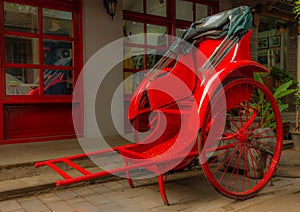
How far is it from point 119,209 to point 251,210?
1086mm

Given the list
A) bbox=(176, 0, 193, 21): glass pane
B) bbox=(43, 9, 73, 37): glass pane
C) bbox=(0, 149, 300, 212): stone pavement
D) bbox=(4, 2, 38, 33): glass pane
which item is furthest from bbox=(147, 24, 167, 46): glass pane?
bbox=(0, 149, 300, 212): stone pavement

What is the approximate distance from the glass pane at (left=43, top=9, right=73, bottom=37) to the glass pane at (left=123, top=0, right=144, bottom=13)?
1012 mm

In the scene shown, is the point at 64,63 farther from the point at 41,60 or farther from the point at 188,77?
the point at 188,77

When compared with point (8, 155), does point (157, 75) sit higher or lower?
higher

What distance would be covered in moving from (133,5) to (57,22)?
141cm

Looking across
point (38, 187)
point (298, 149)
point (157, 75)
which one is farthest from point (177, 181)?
point (298, 149)

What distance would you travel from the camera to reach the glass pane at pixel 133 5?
17.0 ft

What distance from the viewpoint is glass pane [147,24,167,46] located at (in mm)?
5457

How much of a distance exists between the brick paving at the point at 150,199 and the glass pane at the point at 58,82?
6.60ft

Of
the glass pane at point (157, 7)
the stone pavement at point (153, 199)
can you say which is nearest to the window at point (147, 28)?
the glass pane at point (157, 7)

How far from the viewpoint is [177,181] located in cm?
329

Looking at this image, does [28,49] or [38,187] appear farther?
[28,49]

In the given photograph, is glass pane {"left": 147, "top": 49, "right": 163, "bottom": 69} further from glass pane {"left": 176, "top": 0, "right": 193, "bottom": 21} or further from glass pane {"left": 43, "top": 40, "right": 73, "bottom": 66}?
glass pane {"left": 43, "top": 40, "right": 73, "bottom": 66}

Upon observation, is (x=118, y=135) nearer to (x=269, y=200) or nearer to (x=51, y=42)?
(x=51, y=42)
